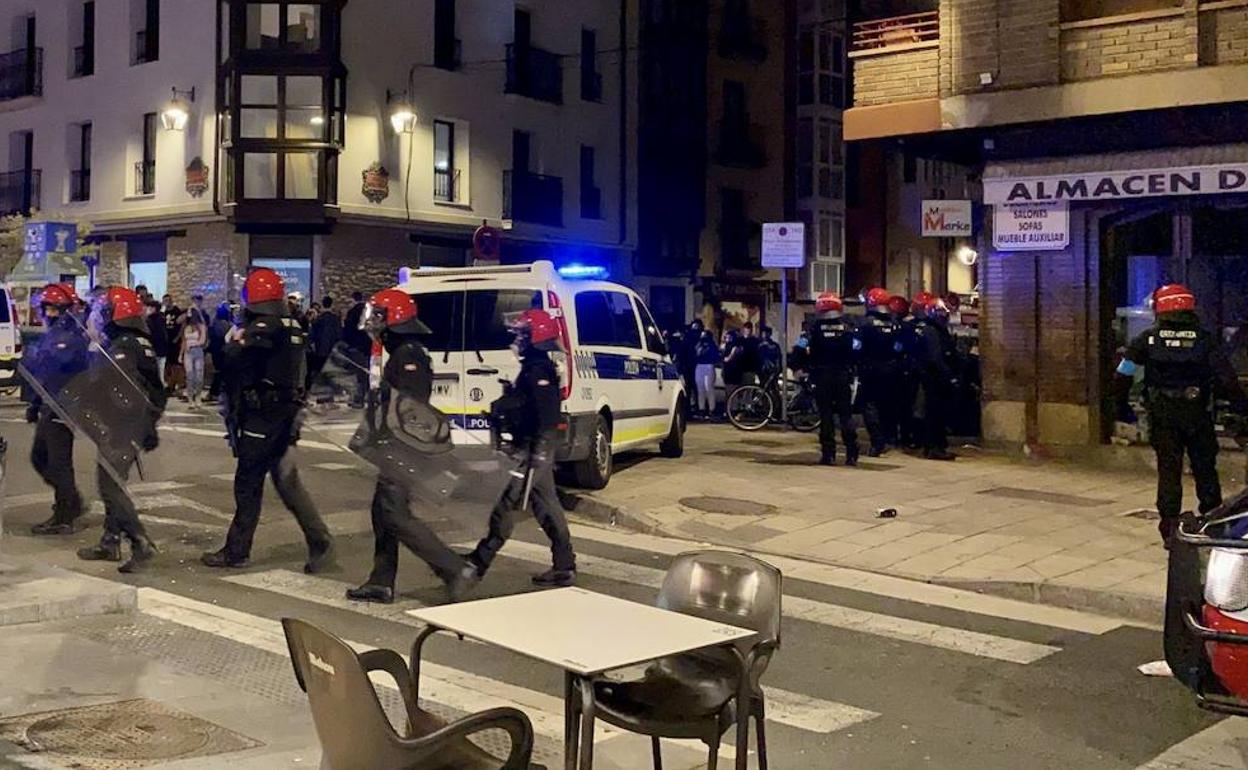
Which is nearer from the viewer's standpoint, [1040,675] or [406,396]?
[1040,675]

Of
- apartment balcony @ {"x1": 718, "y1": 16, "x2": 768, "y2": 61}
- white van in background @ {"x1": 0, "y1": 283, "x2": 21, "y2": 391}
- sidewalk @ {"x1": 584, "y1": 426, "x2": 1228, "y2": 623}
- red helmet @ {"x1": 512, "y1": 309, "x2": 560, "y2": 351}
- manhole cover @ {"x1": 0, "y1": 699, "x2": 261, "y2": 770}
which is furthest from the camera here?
apartment balcony @ {"x1": 718, "y1": 16, "x2": 768, "y2": 61}

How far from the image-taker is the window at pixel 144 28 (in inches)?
1204

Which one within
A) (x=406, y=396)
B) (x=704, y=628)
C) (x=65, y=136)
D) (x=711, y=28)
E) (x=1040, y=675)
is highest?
(x=711, y=28)

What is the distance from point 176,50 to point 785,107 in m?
17.8

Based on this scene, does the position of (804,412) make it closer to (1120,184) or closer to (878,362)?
(878,362)

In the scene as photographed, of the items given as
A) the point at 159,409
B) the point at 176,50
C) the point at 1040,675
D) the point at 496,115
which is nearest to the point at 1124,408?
the point at 1040,675

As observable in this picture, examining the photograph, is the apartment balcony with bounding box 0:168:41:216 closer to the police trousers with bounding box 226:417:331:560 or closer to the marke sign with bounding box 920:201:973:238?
the marke sign with bounding box 920:201:973:238

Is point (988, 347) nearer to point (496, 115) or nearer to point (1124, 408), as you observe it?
point (1124, 408)

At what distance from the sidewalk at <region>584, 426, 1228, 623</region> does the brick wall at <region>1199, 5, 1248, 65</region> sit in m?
4.20

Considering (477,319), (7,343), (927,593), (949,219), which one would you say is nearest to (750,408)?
(949,219)

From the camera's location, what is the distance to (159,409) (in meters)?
10.0

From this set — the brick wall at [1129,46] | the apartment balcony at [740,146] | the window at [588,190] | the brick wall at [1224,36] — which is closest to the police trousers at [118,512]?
the brick wall at [1129,46]

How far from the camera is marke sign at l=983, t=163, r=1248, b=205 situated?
13.5m

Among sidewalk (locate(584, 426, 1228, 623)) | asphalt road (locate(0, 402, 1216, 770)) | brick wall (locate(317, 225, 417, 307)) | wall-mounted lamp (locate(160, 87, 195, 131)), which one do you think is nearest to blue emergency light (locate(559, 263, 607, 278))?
sidewalk (locate(584, 426, 1228, 623))
